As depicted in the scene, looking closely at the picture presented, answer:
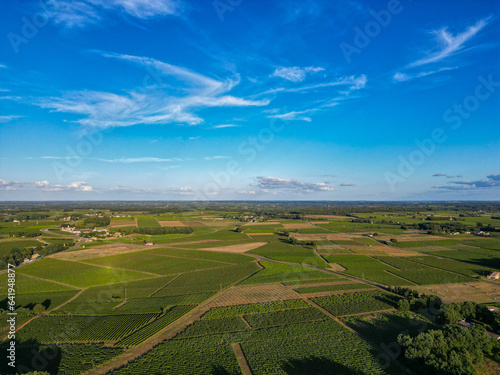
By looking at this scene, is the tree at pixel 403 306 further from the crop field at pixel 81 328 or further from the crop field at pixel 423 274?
the crop field at pixel 81 328

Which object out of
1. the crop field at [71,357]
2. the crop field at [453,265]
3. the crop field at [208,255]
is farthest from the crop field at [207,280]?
the crop field at [453,265]

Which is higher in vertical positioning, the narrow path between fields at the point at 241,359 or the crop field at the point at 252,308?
the narrow path between fields at the point at 241,359

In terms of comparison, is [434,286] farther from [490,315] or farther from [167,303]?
[167,303]

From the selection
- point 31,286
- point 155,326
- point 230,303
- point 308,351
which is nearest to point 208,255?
point 230,303

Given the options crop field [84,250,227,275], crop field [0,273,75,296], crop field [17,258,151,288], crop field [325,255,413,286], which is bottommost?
crop field [84,250,227,275]

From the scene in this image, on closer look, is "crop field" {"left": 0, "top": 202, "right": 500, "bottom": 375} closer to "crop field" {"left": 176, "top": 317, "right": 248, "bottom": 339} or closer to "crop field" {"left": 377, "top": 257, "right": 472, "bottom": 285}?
"crop field" {"left": 176, "top": 317, "right": 248, "bottom": 339}

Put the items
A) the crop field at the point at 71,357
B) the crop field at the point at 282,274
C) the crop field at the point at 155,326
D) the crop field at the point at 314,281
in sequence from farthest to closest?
the crop field at the point at 282,274 < the crop field at the point at 314,281 < the crop field at the point at 155,326 < the crop field at the point at 71,357

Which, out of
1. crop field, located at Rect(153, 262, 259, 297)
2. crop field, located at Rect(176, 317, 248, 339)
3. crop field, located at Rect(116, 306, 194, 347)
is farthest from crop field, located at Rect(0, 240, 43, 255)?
crop field, located at Rect(176, 317, 248, 339)
